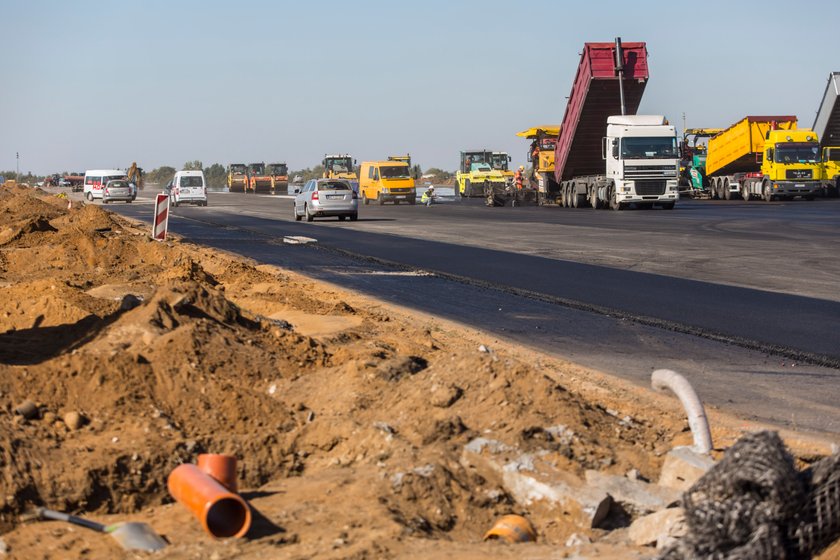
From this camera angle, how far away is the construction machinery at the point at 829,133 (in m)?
50.9

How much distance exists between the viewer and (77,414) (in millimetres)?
6977

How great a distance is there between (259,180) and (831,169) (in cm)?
4769

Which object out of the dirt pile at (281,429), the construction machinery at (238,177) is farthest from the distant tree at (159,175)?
the dirt pile at (281,429)

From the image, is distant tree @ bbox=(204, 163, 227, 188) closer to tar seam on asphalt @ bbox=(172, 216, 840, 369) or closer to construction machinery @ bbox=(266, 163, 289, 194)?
construction machinery @ bbox=(266, 163, 289, 194)

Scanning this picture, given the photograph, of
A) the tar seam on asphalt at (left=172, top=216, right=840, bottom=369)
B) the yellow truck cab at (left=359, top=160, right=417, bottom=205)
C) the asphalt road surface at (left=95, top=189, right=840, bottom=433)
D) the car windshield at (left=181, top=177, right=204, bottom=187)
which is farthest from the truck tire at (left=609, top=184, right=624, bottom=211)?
the car windshield at (left=181, top=177, right=204, bottom=187)

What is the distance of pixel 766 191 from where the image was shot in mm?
51562

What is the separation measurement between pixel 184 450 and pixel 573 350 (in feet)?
17.0

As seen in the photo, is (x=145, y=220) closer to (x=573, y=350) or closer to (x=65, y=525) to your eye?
(x=573, y=350)

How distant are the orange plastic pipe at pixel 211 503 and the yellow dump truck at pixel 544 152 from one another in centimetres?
4464

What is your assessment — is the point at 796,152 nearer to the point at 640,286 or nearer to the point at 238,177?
the point at 640,286

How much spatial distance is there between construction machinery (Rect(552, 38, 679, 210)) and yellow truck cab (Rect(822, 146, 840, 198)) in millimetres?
10975

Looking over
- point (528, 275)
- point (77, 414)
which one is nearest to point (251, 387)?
point (77, 414)

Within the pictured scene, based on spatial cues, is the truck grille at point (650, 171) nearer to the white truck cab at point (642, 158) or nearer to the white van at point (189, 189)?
the white truck cab at point (642, 158)

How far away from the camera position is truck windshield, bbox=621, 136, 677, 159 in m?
40.7
